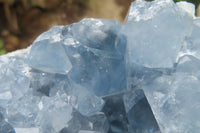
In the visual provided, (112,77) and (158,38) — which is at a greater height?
(158,38)

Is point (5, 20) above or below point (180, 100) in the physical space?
below

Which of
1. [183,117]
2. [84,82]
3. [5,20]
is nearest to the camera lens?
[183,117]

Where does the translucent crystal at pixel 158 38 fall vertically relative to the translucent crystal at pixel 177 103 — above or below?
above

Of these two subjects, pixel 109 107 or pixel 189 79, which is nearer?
pixel 189 79

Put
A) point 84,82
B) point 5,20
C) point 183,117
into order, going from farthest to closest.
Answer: point 5,20, point 84,82, point 183,117

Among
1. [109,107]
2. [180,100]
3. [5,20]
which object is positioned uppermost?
[180,100]

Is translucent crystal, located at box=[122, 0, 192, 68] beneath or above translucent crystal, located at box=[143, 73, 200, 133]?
above

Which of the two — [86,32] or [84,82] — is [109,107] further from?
[86,32]

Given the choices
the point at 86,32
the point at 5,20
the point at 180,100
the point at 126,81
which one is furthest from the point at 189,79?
the point at 5,20
